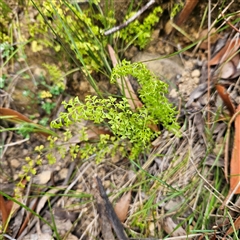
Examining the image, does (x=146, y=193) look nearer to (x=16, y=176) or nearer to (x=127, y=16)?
(x=16, y=176)

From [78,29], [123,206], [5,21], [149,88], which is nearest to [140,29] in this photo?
[78,29]

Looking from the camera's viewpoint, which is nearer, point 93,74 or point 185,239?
point 185,239

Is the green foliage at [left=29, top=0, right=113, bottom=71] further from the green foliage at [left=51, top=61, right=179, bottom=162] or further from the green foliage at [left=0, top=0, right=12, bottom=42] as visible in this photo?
the green foliage at [left=51, top=61, right=179, bottom=162]

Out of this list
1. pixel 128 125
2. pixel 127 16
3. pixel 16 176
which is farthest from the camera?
pixel 16 176

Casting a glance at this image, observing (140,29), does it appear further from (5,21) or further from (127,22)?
(5,21)

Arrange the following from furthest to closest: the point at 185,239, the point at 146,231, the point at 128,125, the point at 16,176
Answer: the point at 16,176 < the point at 146,231 < the point at 185,239 < the point at 128,125

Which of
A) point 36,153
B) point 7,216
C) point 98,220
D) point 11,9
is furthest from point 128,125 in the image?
point 11,9

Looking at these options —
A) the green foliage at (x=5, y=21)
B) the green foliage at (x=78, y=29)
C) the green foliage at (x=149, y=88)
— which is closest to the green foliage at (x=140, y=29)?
the green foliage at (x=78, y=29)
